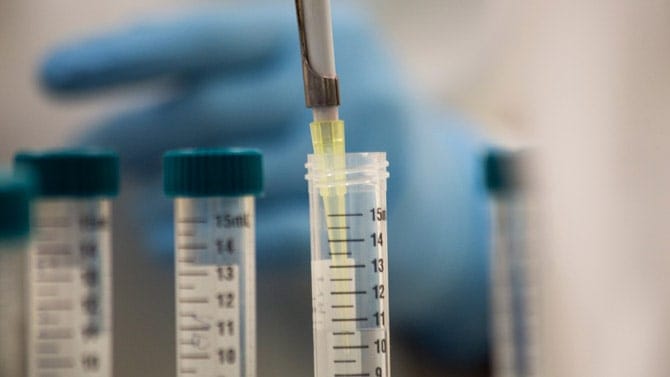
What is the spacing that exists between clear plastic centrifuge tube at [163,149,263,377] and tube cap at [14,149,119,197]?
6cm

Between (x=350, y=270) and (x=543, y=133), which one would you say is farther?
(x=543, y=133)

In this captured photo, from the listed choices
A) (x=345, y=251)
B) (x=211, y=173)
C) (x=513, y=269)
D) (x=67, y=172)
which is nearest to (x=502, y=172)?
(x=513, y=269)

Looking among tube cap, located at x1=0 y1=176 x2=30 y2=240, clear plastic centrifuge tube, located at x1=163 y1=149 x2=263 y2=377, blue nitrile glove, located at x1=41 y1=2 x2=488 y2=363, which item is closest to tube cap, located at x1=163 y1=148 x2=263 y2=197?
clear plastic centrifuge tube, located at x1=163 y1=149 x2=263 y2=377

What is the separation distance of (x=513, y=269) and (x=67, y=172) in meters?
0.50

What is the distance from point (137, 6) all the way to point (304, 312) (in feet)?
1.50

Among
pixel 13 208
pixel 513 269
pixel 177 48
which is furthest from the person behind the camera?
pixel 177 48

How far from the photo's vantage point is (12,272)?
2.47 ft

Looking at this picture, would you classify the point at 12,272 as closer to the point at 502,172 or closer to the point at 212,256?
the point at 212,256

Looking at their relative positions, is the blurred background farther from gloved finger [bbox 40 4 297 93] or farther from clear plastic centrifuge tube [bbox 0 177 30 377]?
clear plastic centrifuge tube [bbox 0 177 30 377]

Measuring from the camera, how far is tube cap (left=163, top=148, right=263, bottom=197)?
0.77 m

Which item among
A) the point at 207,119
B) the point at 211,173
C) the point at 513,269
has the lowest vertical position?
the point at 513,269

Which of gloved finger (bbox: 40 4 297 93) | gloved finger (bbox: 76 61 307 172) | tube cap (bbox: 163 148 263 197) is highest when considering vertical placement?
gloved finger (bbox: 40 4 297 93)

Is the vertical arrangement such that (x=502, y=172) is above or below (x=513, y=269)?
above

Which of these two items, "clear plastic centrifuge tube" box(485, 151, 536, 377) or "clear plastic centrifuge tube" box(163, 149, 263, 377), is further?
"clear plastic centrifuge tube" box(485, 151, 536, 377)
